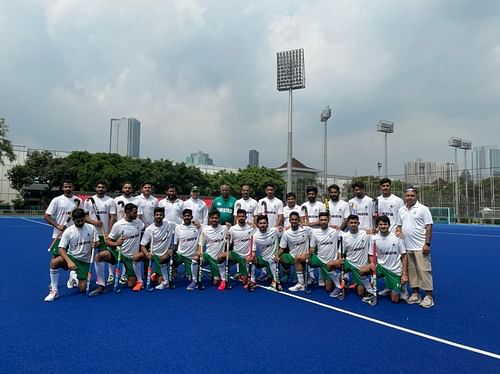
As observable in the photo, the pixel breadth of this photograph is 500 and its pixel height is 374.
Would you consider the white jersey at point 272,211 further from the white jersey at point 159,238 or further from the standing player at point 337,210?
the white jersey at point 159,238

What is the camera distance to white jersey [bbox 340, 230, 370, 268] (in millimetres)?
5957

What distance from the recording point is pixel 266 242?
21.6 ft

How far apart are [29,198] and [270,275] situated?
140 ft

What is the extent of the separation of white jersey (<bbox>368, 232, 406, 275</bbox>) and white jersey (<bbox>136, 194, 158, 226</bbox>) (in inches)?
164

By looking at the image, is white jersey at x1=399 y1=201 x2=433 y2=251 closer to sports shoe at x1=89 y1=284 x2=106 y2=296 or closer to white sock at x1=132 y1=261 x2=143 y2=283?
white sock at x1=132 y1=261 x2=143 y2=283

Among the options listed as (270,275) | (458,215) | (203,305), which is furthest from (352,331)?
(458,215)

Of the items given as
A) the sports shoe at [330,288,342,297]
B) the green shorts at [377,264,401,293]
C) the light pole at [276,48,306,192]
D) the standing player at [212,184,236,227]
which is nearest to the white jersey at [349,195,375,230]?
the green shorts at [377,264,401,293]

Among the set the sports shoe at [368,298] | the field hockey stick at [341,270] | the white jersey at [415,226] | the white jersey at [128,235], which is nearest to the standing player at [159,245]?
the white jersey at [128,235]

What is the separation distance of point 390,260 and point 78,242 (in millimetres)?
4860

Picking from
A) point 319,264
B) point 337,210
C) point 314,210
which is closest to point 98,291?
point 319,264

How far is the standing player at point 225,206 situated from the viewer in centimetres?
743

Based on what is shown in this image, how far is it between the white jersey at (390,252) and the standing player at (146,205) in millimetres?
4184

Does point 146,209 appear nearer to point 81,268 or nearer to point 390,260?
point 81,268

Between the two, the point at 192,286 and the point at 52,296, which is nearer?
the point at 52,296
